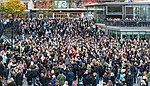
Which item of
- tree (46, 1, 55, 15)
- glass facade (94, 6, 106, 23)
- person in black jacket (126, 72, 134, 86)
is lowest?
tree (46, 1, 55, 15)

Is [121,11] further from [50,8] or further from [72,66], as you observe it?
[72,66]

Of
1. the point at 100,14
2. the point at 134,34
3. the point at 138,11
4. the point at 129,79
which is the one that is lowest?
the point at 134,34

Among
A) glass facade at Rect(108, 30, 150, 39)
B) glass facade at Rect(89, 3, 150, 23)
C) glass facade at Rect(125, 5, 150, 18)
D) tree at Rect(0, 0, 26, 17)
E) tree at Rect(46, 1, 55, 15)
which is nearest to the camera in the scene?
glass facade at Rect(108, 30, 150, 39)

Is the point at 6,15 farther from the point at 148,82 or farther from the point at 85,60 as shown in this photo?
the point at 148,82

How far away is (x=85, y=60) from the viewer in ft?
106

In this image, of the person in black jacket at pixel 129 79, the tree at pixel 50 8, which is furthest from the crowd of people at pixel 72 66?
the tree at pixel 50 8

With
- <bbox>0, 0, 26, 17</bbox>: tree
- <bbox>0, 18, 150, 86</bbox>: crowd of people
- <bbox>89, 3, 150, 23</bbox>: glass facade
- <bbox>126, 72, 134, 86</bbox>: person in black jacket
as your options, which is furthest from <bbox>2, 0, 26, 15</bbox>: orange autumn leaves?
<bbox>126, 72, 134, 86</bbox>: person in black jacket

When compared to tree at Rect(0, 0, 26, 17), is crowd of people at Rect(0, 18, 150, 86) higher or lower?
higher

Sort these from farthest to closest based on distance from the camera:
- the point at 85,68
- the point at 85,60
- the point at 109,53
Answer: the point at 109,53 < the point at 85,60 < the point at 85,68

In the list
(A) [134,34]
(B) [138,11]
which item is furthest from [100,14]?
(A) [134,34]

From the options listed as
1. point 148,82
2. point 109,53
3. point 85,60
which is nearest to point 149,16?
point 109,53

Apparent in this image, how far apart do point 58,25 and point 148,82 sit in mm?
32325

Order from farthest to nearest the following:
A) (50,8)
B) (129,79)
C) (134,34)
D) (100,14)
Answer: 1. (50,8)
2. (100,14)
3. (134,34)
4. (129,79)

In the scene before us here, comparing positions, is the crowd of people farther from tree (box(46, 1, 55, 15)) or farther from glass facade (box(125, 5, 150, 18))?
tree (box(46, 1, 55, 15))
